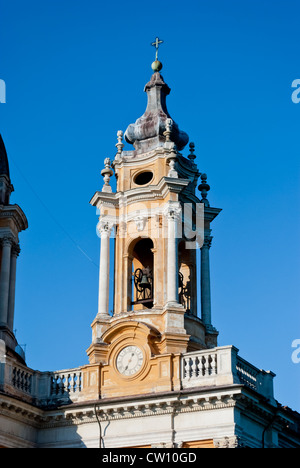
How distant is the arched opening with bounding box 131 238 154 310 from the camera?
36656 millimetres

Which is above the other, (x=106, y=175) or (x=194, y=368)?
(x=106, y=175)

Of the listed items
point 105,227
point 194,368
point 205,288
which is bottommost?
point 194,368

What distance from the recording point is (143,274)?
3697 cm

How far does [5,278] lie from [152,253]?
5232mm

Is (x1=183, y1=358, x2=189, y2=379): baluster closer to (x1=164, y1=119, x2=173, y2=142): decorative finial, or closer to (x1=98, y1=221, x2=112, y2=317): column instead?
(x1=98, y1=221, x2=112, y2=317): column

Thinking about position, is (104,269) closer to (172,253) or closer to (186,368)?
(172,253)

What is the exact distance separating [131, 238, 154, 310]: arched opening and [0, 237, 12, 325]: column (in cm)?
449

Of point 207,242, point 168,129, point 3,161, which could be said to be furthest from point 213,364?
point 3,161

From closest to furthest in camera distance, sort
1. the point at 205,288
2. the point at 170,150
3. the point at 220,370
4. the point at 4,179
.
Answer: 1. the point at 220,370
2. the point at 205,288
3. the point at 170,150
4. the point at 4,179

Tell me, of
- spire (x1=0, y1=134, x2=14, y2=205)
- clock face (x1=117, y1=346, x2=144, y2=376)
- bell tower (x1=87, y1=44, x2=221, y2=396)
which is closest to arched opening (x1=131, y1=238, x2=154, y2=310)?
bell tower (x1=87, y1=44, x2=221, y2=396)

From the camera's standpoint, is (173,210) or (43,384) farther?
(173,210)

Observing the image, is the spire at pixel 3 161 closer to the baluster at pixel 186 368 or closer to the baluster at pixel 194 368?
the baluster at pixel 186 368

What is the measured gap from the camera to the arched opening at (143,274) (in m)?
36.7
